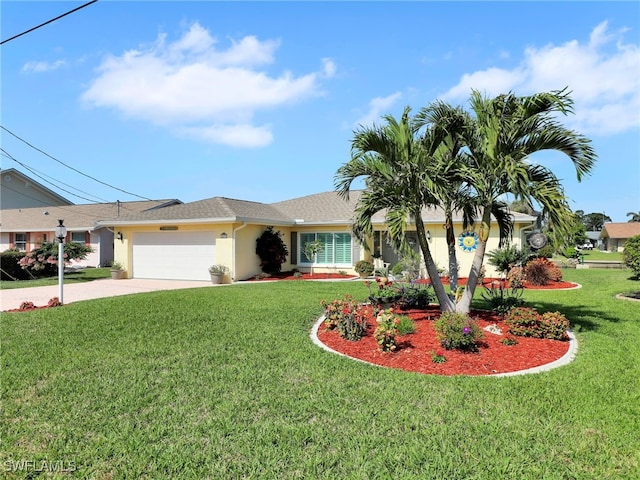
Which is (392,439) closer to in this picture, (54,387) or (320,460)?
(320,460)

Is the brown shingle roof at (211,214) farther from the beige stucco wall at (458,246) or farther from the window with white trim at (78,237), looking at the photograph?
the window with white trim at (78,237)

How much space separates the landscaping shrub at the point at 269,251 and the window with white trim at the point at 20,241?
21.6 m

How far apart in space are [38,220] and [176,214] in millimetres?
17669

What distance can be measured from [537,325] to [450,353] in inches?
97.6

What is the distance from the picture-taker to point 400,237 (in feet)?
23.7

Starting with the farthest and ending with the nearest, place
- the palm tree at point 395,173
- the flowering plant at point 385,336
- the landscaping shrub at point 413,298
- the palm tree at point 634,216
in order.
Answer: the palm tree at point 634,216 → the landscaping shrub at point 413,298 → the palm tree at point 395,173 → the flowering plant at point 385,336

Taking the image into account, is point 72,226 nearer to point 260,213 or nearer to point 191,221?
point 191,221

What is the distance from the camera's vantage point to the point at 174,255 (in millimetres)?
18484

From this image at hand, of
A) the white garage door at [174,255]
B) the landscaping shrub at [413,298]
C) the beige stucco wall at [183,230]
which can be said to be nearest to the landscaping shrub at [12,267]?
the beige stucco wall at [183,230]

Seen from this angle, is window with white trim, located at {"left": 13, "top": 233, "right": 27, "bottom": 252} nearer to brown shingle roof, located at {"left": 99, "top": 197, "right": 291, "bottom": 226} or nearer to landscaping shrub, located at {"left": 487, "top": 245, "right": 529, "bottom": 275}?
brown shingle roof, located at {"left": 99, "top": 197, "right": 291, "bottom": 226}

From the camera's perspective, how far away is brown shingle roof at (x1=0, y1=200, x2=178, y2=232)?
89.4ft

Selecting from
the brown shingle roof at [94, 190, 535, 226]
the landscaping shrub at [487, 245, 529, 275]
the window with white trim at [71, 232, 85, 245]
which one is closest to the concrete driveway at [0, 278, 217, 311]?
the brown shingle roof at [94, 190, 535, 226]

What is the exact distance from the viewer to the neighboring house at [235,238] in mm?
17281

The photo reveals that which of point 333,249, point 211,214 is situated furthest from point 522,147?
point 211,214
